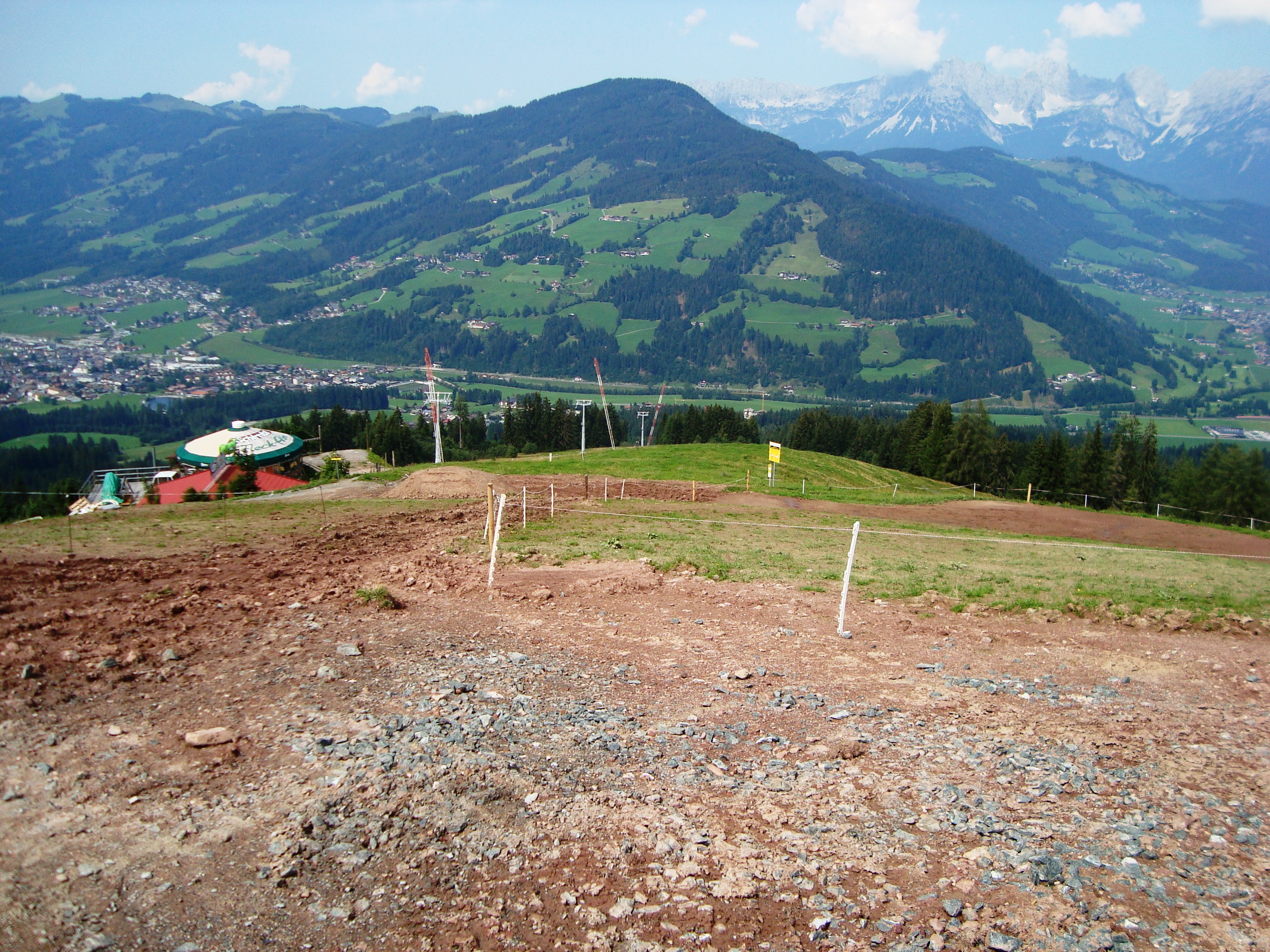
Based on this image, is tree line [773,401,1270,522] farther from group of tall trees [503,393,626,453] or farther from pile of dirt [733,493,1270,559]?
group of tall trees [503,393,626,453]

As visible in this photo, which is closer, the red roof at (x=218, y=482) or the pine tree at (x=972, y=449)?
the red roof at (x=218, y=482)

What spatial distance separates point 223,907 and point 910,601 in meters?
14.2

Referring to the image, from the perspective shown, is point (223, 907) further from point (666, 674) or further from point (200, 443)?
point (200, 443)

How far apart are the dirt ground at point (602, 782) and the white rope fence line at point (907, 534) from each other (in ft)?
44.1

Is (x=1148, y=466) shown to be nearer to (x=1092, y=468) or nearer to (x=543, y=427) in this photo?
(x=1092, y=468)

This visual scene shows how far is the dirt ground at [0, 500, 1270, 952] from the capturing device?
6.40m

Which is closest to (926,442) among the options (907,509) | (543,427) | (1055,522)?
(543,427)

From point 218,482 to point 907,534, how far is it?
41.3 meters

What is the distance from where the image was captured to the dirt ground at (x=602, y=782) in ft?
21.0

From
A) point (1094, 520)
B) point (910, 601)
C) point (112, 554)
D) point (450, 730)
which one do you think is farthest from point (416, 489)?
point (1094, 520)

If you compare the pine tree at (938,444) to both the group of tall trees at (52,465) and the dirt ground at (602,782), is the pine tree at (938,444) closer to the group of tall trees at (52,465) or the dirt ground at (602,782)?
the dirt ground at (602,782)

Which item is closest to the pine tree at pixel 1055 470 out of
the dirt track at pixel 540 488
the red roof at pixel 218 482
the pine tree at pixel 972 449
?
the pine tree at pixel 972 449

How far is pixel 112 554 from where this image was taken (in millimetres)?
18859

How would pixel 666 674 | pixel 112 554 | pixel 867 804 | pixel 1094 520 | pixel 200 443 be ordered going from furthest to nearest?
pixel 200 443 → pixel 1094 520 → pixel 112 554 → pixel 666 674 → pixel 867 804
